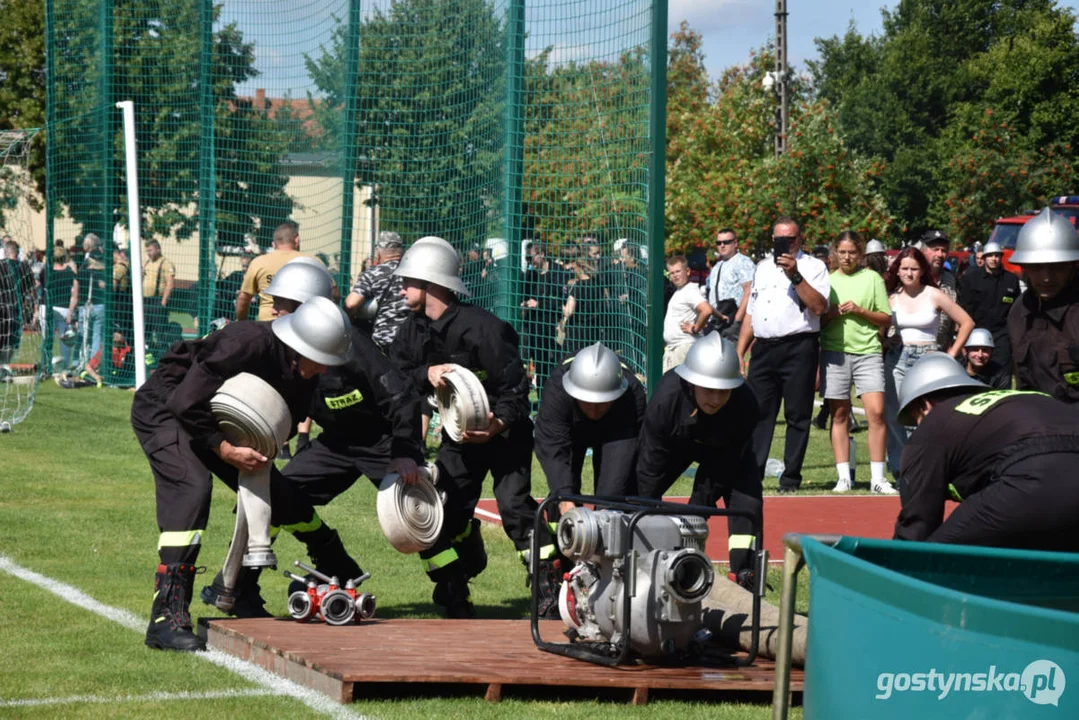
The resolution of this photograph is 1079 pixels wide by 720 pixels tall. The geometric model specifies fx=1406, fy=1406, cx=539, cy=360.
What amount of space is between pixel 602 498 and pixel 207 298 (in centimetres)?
1296

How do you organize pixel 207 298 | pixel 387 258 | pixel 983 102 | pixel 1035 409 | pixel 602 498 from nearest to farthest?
pixel 1035 409 → pixel 602 498 → pixel 387 258 → pixel 207 298 → pixel 983 102

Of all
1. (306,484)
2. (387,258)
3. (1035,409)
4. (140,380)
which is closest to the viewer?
(1035,409)

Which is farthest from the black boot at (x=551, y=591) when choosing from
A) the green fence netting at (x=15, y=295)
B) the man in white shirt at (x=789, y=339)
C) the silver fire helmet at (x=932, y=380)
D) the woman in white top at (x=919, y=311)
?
the green fence netting at (x=15, y=295)

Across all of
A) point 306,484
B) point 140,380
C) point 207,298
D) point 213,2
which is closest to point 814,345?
point 306,484

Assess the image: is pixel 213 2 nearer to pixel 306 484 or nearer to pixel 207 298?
pixel 207 298

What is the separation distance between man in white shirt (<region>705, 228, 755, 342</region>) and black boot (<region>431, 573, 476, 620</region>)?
7.46m

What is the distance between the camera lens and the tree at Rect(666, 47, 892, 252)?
29297mm

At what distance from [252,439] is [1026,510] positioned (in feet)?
11.3

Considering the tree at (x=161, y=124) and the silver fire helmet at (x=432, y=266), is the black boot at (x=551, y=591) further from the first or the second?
the tree at (x=161, y=124)

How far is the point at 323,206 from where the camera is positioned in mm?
16203

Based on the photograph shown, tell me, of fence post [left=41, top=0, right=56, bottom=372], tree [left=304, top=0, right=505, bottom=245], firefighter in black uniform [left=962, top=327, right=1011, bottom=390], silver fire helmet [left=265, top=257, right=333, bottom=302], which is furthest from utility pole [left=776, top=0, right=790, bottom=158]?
silver fire helmet [left=265, top=257, right=333, bottom=302]

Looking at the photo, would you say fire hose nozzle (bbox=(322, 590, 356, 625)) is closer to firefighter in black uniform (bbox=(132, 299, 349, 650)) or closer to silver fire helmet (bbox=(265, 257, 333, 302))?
firefighter in black uniform (bbox=(132, 299, 349, 650))

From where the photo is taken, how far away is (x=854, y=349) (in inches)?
477

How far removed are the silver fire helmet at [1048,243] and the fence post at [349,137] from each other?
31.0ft
